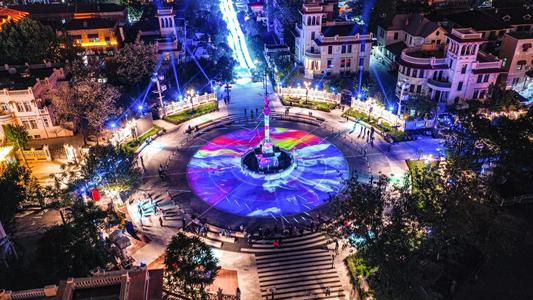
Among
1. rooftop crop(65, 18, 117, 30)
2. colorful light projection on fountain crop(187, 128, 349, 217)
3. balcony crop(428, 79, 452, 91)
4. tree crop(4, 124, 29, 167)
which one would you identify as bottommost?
colorful light projection on fountain crop(187, 128, 349, 217)

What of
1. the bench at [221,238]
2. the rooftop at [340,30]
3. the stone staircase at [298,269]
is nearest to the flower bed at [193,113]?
the rooftop at [340,30]

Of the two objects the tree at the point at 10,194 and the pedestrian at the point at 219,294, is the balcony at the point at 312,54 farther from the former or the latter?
the pedestrian at the point at 219,294

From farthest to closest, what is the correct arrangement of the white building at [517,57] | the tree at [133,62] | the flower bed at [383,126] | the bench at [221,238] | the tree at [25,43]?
the tree at [25,43], the tree at [133,62], the white building at [517,57], the flower bed at [383,126], the bench at [221,238]

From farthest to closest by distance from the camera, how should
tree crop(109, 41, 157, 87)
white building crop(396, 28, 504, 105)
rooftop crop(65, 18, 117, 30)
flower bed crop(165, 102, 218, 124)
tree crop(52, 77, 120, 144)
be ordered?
rooftop crop(65, 18, 117, 30), tree crop(109, 41, 157, 87), flower bed crop(165, 102, 218, 124), white building crop(396, 28, 504, 105), tree crop(52, 77, 120, 144)

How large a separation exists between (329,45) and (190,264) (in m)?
57.4

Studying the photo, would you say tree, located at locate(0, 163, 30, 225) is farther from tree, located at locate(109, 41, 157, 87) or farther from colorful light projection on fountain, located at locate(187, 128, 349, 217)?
tree, located at locate(109, 41, 157, 87)

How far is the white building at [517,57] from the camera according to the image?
2913 inches

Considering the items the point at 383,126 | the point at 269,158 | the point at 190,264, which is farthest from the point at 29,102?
the point at 383,126

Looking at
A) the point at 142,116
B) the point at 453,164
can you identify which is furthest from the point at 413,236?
the point at 142,116

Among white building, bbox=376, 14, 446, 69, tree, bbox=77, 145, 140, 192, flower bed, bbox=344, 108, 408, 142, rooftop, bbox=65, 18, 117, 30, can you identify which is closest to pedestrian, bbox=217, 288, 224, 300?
tree, bbox=77, 145, 140, 192

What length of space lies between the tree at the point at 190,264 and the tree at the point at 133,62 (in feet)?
156

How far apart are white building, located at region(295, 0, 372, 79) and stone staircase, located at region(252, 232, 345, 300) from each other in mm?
44714

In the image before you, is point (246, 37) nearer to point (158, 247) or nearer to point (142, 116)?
point (142, 116)

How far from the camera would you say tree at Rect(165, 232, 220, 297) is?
35062 mm
